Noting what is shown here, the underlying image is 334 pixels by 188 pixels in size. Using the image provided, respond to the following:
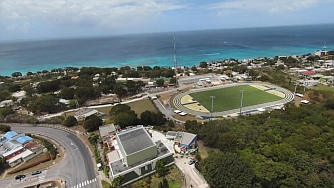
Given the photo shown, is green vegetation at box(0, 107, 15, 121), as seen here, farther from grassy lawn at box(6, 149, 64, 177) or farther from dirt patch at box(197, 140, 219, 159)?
dirt patch at box(197, 140, 219, 159)

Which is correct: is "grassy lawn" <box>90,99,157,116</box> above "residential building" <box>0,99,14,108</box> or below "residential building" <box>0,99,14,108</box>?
below

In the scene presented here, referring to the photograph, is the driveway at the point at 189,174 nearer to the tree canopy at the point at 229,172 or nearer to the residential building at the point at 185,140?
the residential building at the point at 185,140

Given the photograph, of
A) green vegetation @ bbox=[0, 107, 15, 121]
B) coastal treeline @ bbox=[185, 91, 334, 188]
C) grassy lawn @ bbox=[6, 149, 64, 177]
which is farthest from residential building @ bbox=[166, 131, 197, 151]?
green vegetation @ bbox=[0, 107, 15, 121]

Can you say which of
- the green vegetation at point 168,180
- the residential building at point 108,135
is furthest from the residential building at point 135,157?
the residential building at point 108,135

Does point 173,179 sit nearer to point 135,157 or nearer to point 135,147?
point 135,157

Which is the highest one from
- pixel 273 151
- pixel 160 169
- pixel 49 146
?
pixel 273 151

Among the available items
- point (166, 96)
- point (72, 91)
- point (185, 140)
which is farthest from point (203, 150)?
point (72, 91)
